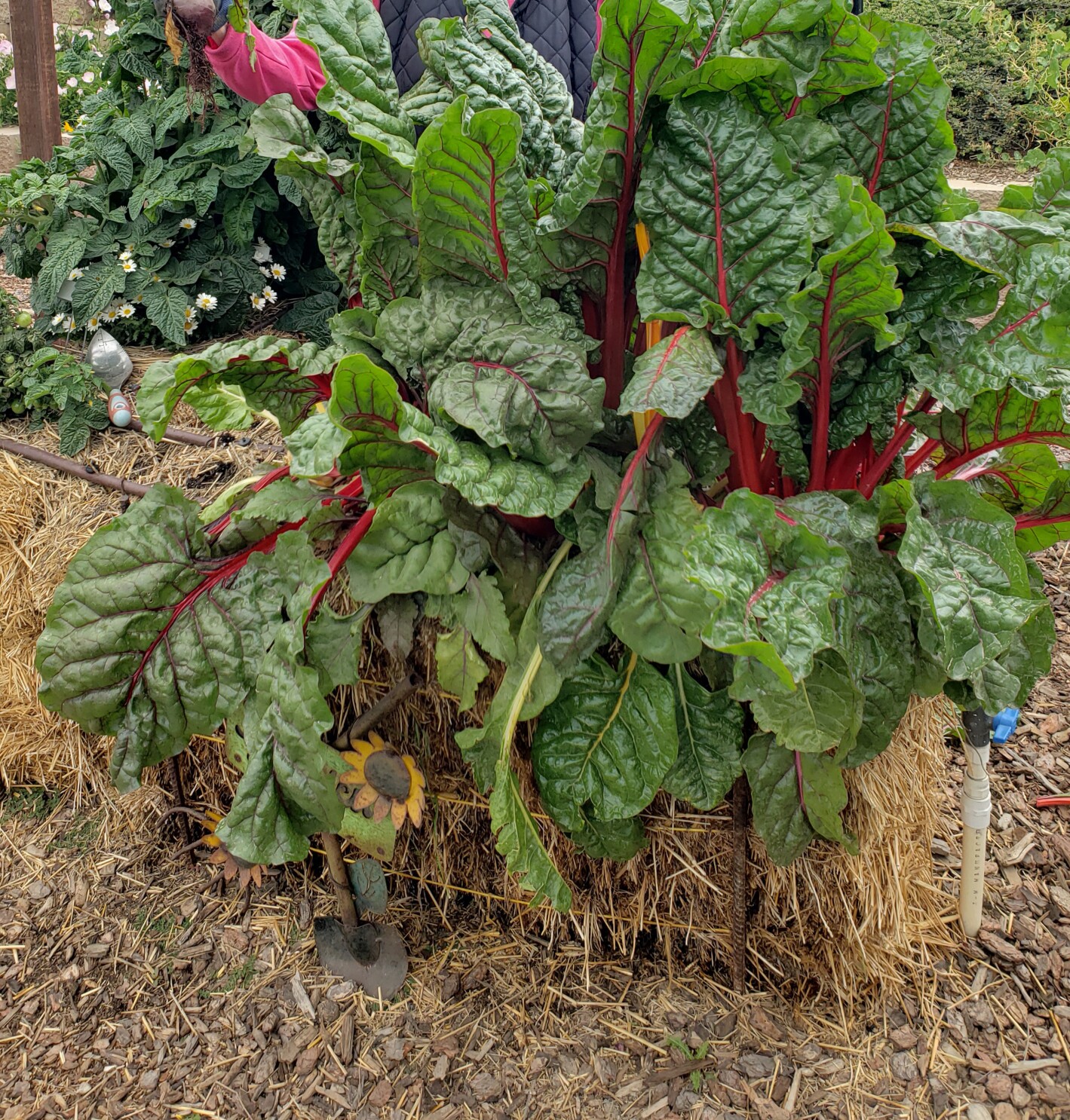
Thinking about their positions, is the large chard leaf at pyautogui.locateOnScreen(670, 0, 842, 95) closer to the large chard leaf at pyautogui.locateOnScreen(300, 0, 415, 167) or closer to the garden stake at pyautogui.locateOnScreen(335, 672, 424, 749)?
the large chard leaf at pyautogui.locateOnScreen(300, 0, 415, 167)

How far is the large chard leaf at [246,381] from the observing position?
1.33 metres

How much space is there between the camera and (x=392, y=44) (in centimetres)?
247

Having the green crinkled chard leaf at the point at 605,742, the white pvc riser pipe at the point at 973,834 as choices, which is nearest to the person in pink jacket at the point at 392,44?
the green crinkled chard leaf at the point at 605,742

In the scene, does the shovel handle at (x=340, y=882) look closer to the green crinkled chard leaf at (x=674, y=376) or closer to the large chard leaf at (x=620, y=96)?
the green crinkled chard leaf at (x=674, y=376)

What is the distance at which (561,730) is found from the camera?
145cm

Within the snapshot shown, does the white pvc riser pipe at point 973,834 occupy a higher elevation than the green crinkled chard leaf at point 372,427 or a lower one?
lower

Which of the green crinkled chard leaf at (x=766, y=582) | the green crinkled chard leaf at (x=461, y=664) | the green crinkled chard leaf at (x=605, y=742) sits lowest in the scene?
the green crinkled chard leaf at (x=605, y=742)

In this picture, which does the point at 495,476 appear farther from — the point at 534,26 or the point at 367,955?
the point at 534,26

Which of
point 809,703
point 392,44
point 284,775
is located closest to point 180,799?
point 284,775

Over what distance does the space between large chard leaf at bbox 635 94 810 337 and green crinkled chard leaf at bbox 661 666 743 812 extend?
55 centimetres

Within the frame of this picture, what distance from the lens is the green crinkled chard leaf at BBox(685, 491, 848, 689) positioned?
1.00 m

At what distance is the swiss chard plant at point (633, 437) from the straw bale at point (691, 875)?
16 cm

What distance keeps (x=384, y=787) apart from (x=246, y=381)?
0.74 metres

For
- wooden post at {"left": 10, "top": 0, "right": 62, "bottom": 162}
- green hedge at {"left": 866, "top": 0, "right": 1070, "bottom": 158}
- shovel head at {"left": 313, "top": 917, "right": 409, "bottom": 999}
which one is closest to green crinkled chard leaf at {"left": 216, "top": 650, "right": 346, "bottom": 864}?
shovel head at {"left": 313, "top": 917, "right": 409, "bottom": 999}
